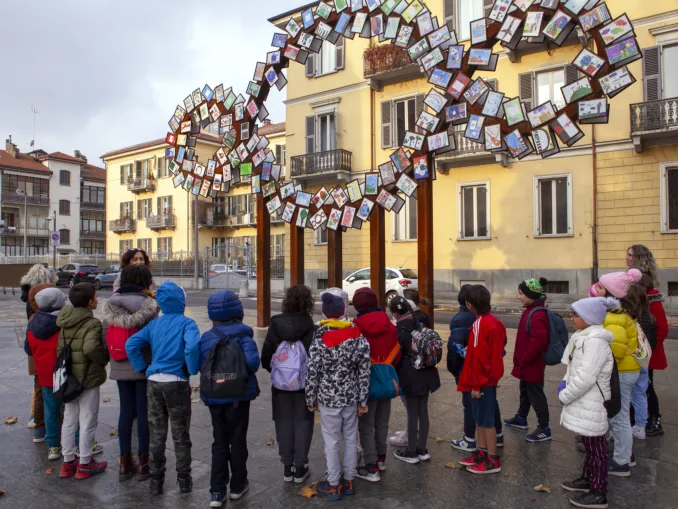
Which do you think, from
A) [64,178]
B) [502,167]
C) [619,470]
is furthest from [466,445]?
[64,178]

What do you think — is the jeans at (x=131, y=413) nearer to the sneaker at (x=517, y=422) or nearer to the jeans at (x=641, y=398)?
the sneaker at (x=517, y=422)

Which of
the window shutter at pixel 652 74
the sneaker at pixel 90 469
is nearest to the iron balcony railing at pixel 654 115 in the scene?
the window shutter at pixel 652 74

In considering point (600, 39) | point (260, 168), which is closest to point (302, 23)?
point (260, 168)

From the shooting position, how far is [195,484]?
13.6 feet

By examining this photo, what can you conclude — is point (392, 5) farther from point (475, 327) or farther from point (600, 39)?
point (475, 327)

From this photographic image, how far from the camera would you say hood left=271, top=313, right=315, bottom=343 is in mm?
4051

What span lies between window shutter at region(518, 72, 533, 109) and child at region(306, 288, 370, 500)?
1872 centimetres

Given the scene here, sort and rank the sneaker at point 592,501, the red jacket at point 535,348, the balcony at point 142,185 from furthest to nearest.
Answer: the balcony at point 142,185 < the red jacket at point 535,348 < the sneaker at point 592,501

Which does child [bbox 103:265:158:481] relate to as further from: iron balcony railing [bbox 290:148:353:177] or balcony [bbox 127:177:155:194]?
balcony [bbox 127:177:155:194]

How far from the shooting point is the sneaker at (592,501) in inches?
143

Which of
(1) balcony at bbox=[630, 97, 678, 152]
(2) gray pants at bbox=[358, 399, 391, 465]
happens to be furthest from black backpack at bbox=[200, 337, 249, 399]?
(1) balcony at bbox=[630, 97, 678, 152]

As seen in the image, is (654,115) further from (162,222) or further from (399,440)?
(162,222)

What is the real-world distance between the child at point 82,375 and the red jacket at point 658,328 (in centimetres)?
475

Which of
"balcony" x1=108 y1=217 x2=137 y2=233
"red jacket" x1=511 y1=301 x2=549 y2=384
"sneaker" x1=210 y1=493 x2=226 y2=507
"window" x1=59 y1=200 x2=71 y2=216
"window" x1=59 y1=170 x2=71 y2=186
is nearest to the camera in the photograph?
"sneaker" x1=210 y1=493 x2=226 y2=507
